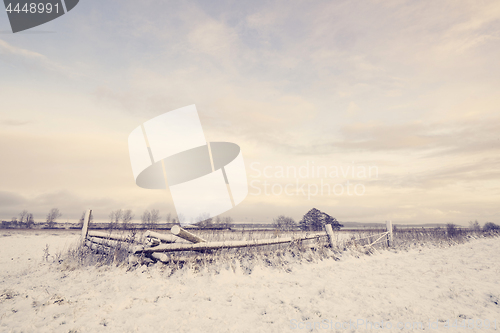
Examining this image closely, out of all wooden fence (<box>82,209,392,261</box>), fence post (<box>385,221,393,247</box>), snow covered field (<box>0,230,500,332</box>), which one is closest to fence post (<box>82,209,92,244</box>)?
wooden fence (<box>82,209,392,261</box>)

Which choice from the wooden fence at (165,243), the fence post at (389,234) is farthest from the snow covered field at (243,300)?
the fence post at (389,234)

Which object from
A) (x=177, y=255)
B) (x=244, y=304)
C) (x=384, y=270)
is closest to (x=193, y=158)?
(x=177, y=255)

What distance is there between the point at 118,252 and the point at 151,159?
325 cm

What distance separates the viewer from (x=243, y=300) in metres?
5.32

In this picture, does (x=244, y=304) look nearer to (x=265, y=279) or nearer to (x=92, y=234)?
(x=265, y=279)

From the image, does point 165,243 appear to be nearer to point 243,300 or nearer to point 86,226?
point 243,300

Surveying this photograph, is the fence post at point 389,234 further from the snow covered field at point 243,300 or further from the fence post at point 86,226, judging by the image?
the fence post at point 86,226

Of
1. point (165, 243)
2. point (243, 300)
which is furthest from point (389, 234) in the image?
point (165, 243)

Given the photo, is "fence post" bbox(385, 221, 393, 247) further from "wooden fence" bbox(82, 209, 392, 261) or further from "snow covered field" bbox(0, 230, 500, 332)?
"wooden fence" bbox(82, 209, 392, 261)

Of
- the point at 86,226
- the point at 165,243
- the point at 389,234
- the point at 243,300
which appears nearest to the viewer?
the point at 243,300

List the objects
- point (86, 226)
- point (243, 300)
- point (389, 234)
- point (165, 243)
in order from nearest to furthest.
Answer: point (243, 300)
point (165, 243)
point (86, 226)
point (389, 234)

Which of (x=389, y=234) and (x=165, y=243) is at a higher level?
(x=165, y=243)

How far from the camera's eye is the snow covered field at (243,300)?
418 centimetres

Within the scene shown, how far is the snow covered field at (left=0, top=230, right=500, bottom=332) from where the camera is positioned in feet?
13.7
